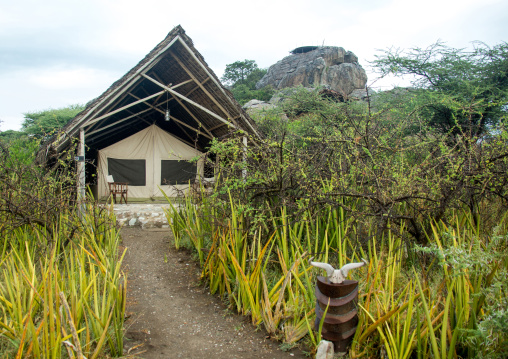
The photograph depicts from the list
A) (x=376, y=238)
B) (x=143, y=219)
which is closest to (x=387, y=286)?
(x=376, y=238)

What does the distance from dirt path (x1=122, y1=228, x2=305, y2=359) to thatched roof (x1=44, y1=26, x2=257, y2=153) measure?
181 centimetres

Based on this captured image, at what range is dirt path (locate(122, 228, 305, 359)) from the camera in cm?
287

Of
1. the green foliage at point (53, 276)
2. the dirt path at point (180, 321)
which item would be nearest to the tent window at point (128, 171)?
the green foliage at point (53, 276)

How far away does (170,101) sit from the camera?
970 centimetres

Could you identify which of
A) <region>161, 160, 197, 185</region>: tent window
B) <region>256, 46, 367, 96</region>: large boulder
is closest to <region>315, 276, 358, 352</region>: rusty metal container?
<region>161, 160, 197, 185</region>: tent window

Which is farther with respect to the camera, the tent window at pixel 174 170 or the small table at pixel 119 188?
the tent window at pixel 174 170

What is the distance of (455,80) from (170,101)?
284 inches

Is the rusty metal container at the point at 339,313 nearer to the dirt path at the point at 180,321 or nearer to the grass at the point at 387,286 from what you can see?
the grass at the point at 387,286

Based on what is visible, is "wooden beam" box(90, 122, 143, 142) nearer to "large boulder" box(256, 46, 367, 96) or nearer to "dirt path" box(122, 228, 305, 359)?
"dirt path" box(122, 228, 305, 359)

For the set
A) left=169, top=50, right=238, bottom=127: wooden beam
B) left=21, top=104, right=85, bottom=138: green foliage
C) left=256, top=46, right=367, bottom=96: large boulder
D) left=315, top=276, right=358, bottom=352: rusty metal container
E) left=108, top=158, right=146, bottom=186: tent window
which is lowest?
left=315, top=276, right=358, bottom=352: rusty metal container

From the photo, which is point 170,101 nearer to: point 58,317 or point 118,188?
point 118,188

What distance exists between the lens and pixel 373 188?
380cm

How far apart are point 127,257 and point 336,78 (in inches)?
1234

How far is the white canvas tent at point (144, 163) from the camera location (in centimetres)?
1047
